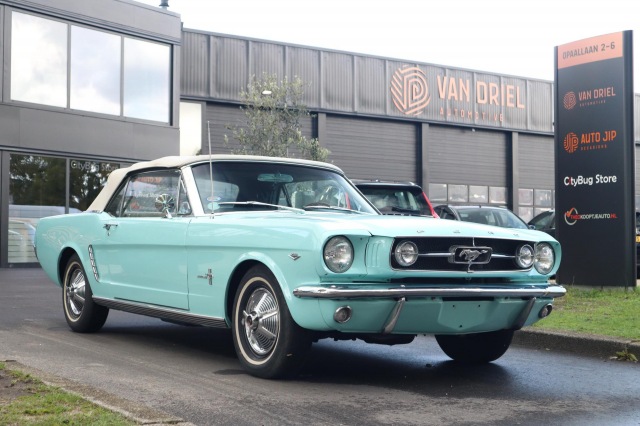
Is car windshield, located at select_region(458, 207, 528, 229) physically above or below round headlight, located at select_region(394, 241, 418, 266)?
above

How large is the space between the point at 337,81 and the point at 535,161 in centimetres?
1116

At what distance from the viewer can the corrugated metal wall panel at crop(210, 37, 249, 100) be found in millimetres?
30656

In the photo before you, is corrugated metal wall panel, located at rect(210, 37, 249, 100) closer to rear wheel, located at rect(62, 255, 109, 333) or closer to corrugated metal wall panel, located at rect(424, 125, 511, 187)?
corrugated metal wall panel, located at rect(424, 125, 511, 187)

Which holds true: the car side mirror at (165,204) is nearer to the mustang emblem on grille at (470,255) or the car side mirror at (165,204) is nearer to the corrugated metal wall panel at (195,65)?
the mustang emblem on grille at (470,255)

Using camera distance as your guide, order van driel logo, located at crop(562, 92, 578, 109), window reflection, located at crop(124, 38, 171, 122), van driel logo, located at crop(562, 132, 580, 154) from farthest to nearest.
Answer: window reflection, located at crop(124, 38, 171, 122) < van driel logo, located at crop(562, 92, 578, 109) < van driel logo, located at crop(562, 132, 580, 154)

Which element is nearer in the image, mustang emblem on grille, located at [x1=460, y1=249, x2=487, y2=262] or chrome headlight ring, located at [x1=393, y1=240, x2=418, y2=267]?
chrome headlight ring, located at [x1=393, y1=240, x2=418, y2=267]

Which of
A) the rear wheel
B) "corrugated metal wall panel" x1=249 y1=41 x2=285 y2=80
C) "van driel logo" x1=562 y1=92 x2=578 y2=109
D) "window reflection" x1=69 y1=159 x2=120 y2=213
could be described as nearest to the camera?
the rear wheel

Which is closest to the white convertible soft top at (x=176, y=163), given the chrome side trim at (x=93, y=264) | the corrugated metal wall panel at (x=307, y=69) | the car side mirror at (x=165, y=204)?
the car side mirror at (x=165, y=204)

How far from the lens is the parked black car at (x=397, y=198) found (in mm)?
13422

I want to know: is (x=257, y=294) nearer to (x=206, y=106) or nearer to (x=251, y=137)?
(x=251, y=137)

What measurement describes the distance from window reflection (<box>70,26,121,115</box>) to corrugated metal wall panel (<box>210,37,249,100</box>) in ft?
21.8

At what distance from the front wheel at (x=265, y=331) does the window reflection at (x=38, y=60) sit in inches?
680

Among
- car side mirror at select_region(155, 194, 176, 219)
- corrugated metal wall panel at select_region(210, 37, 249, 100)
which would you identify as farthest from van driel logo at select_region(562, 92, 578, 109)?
corrugated metal wall panel at select_region(210, 37, 249, 100)

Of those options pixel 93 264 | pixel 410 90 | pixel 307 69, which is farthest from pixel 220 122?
pixel 93 264
